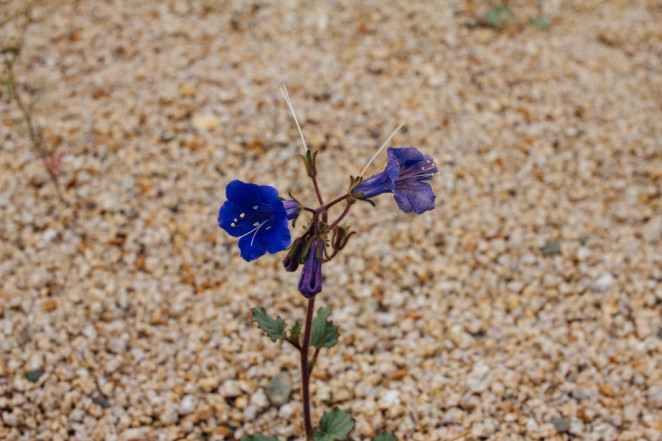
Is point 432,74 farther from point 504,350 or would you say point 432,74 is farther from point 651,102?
point 504,350

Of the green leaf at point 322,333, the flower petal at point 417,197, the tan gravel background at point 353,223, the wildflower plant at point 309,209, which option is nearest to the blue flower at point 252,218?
the wildflower plant at point 309,209

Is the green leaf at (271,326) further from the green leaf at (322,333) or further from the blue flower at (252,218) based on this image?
the blue flower at (252,218)

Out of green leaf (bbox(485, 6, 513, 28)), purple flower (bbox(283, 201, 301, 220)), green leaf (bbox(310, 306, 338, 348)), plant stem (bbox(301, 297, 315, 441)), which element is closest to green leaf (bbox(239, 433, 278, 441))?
plant stem (bbox(301, 297, 315, 441))

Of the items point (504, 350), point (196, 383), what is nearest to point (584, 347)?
point (504, 350)

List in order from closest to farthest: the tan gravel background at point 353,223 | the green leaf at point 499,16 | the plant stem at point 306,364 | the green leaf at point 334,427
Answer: the plant stem at point 306,364, the green leaf at point 334,427, the tan gravel background at point 353,223, the green leaf at point 499,16

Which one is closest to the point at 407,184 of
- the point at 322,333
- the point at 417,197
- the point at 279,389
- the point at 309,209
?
the point at 417,197

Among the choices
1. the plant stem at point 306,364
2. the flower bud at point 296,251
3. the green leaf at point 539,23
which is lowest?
the plant stem at point 306,364

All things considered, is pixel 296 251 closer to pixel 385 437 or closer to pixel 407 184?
pixel 407 184
